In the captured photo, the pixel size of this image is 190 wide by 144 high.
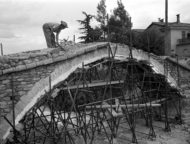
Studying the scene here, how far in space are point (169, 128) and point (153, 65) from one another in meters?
2.71

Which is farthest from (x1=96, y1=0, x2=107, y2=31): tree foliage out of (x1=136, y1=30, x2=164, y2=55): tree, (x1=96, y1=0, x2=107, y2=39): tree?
(x1=136, y1=30, x2=164, y2=55): tree

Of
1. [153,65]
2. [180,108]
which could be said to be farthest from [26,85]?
[180,108]

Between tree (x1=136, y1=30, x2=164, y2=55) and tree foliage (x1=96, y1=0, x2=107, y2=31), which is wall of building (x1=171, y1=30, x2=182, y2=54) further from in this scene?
tree foliage (x1=96, y1=0, x2=107, y2=31)

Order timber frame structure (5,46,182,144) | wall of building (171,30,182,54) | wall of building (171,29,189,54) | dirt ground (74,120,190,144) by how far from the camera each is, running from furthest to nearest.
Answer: wall of building (171,30,182,54) → wall of building (171,29,189,54) → dirt ground (74,120,190,144) → timber frame structure (5,46,182,144)

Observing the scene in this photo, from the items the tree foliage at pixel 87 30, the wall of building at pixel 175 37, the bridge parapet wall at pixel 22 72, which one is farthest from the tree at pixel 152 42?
the bridge parapet wall at pixel 22 72

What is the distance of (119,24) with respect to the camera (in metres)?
28.4

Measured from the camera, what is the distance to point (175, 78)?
11281 millimetres

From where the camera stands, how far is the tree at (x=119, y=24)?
80.0 feet

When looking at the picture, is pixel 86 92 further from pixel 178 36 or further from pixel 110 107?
pixel 178 36

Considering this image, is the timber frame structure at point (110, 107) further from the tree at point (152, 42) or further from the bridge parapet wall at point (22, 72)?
the tree at point (152, 42)

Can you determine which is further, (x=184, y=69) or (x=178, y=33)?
(x=178, y=33)

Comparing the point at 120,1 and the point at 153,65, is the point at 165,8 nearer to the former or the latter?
the point at 120,1

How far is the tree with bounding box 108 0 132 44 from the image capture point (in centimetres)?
2437

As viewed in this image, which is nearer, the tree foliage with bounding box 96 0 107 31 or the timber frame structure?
the timber frame structure
